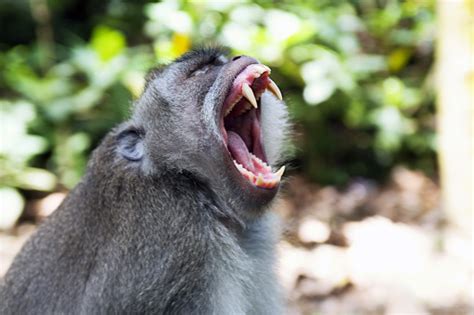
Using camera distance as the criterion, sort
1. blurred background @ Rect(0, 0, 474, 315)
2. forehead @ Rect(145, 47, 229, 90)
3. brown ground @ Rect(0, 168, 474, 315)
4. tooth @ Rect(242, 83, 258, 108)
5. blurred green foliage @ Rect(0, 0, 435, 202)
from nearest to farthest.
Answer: tooth @ Rect(242, 83, 258, 108) < forehead @ Rect(145, 47, 229, 90) < brown ground @ Rect(0, 168, 474, 315) < blurred background @ Rect(0, 0, 474, 315) < blurred green foliage @ Rect(0, 0, 435, 202)

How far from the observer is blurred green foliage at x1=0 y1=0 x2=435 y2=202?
468 centimetres

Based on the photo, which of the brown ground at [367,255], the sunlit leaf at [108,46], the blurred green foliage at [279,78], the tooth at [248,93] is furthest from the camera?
the sunlit leaf at [108,46]

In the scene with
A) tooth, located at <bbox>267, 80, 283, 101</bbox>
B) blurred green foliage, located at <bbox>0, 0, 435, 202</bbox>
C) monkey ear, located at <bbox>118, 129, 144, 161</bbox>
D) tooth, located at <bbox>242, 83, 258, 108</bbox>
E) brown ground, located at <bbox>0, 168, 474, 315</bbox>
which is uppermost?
tooth, located at <bbox>242, 83, 258, 108</bbox>

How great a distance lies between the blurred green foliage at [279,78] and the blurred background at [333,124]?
0.04 feet

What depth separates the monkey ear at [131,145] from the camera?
2.45 metres

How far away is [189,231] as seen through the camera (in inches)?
89.8

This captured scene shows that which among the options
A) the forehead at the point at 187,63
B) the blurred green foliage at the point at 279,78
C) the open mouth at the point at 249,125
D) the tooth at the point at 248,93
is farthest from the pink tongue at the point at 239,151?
the blurred green foliage at the point at 279,78

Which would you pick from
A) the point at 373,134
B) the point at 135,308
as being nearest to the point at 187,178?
the point at 135,308

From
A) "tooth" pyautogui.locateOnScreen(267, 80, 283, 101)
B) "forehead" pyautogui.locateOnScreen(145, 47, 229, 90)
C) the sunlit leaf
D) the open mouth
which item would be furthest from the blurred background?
"forehead" pyautogui.locateOnScreen(145, 47, 229, 90)

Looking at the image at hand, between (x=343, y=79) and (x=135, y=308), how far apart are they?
2.93 metres

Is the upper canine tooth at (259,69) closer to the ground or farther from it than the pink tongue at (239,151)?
farther from it

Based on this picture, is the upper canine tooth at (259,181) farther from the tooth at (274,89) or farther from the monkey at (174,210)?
the tooth at (274,89)

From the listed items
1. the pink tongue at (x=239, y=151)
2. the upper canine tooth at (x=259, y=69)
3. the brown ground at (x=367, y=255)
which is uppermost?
the upper canine tooth at (x=259, y=69)

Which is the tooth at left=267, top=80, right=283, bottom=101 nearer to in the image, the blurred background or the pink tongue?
the pink tongue
